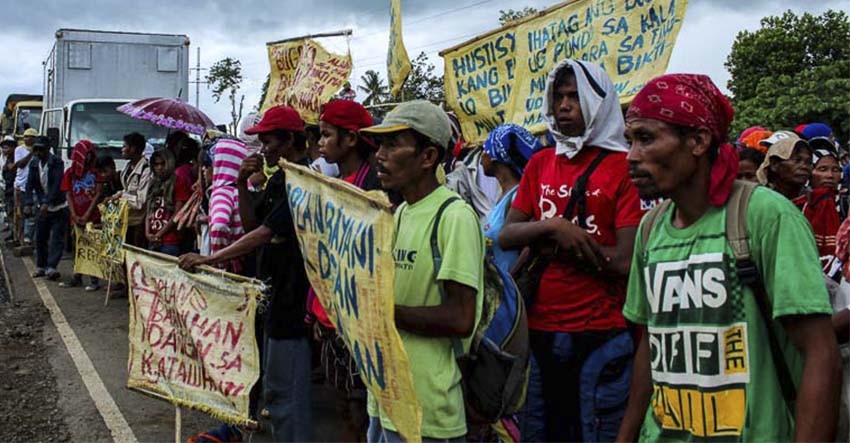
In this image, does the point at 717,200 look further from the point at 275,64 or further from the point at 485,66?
the point at 275,64

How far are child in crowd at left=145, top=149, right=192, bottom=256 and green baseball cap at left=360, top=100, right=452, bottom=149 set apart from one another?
5.67 meters

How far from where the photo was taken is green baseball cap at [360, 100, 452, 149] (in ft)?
9.70

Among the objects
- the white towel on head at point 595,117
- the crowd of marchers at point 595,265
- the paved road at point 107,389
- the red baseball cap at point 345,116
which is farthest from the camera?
the paved road at point 107,389

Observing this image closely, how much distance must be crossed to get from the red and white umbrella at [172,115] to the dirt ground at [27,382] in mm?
2575

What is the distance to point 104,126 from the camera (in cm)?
1401

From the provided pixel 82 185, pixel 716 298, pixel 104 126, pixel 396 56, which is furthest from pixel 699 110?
pixel 104 126

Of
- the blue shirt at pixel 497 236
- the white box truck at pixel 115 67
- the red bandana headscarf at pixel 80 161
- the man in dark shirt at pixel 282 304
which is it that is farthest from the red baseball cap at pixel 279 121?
the white box truck at pixel 115 67

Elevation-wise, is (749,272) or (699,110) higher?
(699,110)

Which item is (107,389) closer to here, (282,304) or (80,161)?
(282,304)

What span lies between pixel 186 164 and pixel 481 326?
6.26m

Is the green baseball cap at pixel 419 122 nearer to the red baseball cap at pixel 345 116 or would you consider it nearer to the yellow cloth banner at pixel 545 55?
the red baseball cap at pixel 345 116

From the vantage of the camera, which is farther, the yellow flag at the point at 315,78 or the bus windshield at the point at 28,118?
the bus windshield at the point at 28,118

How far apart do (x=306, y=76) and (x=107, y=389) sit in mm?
3144

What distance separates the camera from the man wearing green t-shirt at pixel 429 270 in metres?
2.72
